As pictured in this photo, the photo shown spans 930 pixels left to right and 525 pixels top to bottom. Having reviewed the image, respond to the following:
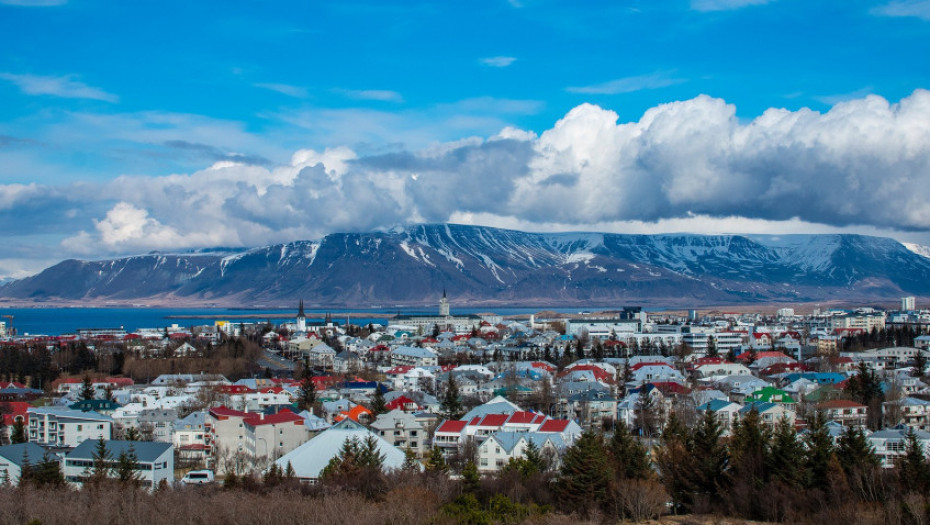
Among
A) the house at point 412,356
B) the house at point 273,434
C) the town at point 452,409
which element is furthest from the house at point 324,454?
the house at point 412,356

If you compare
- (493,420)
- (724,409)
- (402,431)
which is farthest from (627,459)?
(724,409)

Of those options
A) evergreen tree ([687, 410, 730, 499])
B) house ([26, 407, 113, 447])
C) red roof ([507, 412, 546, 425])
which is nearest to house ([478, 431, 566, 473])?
red roof ([507, 412, 546, 425])

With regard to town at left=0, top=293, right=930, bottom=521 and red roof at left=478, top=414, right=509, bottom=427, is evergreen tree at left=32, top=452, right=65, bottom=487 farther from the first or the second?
red roof at left=478, top=414, right=509, bottom=427

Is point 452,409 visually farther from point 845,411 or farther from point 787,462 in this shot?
point 787,462

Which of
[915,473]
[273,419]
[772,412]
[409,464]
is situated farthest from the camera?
[772,412]

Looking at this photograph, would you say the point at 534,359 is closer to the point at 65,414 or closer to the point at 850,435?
the point at 65,414

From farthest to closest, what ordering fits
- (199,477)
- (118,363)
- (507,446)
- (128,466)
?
(118,363)
(507,446)
(199,477)
(128,466)

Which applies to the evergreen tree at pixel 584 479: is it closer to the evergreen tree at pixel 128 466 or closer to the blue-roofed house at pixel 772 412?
the evergreen tree at pixel 128 466

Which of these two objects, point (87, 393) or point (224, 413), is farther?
point (87, 393)
